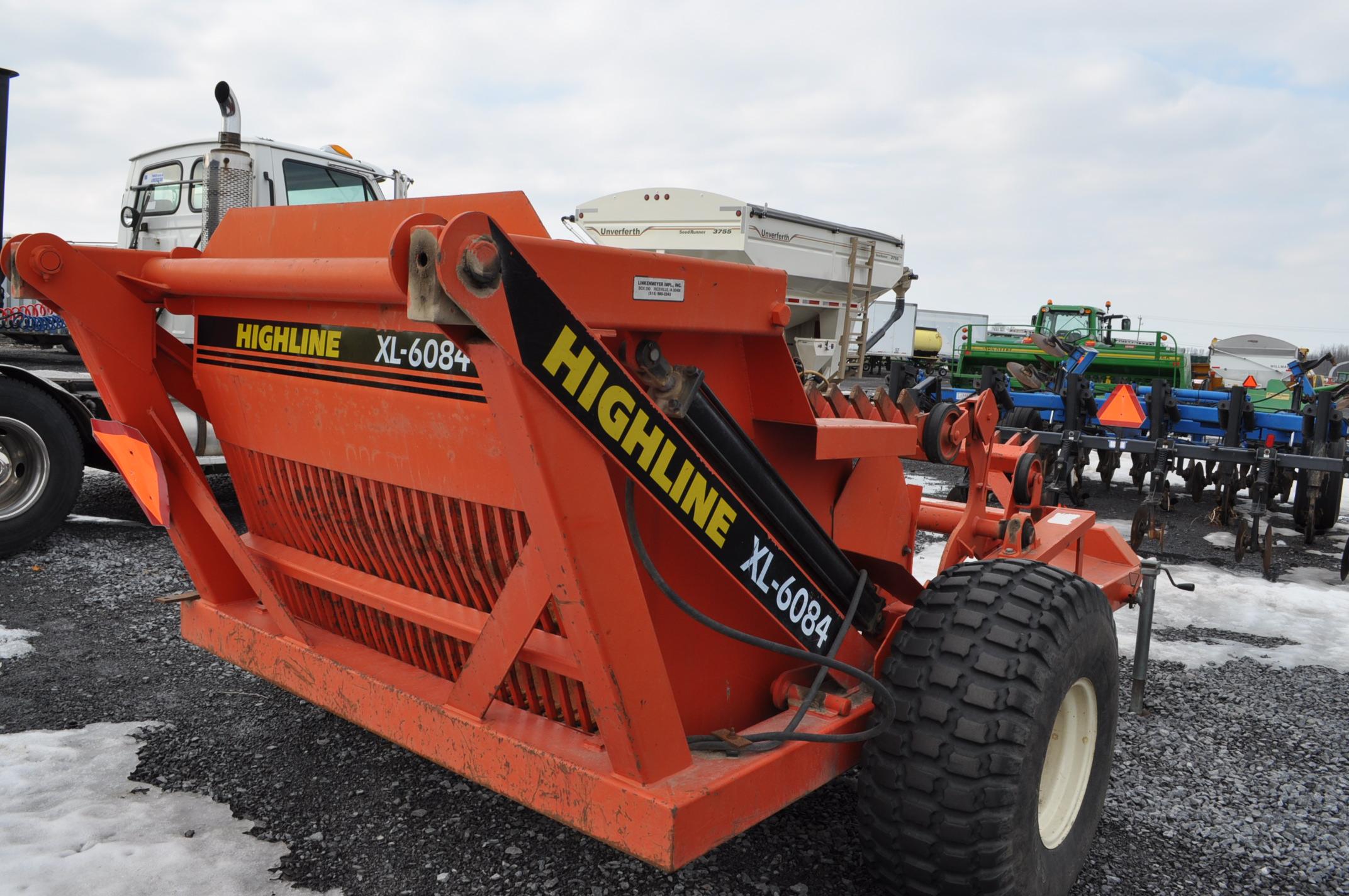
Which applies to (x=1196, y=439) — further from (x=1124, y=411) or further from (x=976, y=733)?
(x=976, y=733)

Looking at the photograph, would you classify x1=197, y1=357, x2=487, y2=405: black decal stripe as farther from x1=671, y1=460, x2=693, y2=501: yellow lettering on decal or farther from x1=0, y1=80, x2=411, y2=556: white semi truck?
x1=0, y1=80, x2=411, y2=556: white semi truck

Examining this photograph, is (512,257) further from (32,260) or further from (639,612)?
(32,260)

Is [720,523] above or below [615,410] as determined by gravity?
below

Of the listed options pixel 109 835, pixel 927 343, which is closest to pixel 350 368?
pixel 109 835

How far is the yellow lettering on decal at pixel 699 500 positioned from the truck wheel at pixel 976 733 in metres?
0.70

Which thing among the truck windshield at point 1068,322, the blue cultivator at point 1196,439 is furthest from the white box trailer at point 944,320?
the blue cultivator at point 1196,439

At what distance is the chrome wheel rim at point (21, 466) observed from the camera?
5637mm

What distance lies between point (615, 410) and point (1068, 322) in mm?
16509

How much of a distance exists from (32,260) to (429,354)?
1.22m

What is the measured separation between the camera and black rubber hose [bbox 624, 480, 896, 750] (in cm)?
190

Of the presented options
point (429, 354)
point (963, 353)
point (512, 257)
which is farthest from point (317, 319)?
point (963, 353)

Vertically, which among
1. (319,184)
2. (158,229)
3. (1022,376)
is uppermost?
(319,184)

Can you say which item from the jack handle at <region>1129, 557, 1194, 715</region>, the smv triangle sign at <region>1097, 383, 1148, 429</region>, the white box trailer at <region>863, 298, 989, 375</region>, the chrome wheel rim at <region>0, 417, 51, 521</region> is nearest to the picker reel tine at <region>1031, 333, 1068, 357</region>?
the smv triangle sign at <region>1097, 383, 1148, 429</region>

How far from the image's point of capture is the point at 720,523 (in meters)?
1.94
